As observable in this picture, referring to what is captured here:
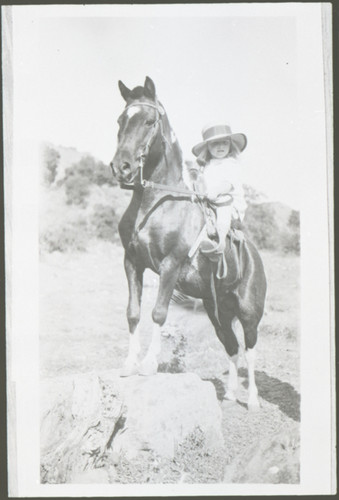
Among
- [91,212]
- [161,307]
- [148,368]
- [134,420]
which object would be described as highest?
[91,212]

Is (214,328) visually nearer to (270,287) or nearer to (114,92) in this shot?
(270,287)

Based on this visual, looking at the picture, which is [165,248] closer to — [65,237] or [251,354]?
[65,237]

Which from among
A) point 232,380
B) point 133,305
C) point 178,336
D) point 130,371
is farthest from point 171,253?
point 232,380

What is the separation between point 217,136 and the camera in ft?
10.6

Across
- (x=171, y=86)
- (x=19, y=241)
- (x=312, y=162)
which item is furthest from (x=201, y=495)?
(x=171, y=86)

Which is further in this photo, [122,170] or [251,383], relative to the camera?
[251,383]

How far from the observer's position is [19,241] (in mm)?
3289

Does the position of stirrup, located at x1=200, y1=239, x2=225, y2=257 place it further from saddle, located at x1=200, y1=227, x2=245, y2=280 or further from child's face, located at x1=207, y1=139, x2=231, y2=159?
child's face, located at x1=207, y1=139, x2=231, y2=159

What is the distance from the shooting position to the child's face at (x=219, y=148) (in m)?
3.24

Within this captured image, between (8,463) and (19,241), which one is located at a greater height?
(19,241)

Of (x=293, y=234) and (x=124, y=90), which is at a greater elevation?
(x=124, y=90)

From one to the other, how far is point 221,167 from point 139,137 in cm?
50

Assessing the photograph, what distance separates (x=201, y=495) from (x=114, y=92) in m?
2.37

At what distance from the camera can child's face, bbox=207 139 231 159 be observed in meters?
3.24
